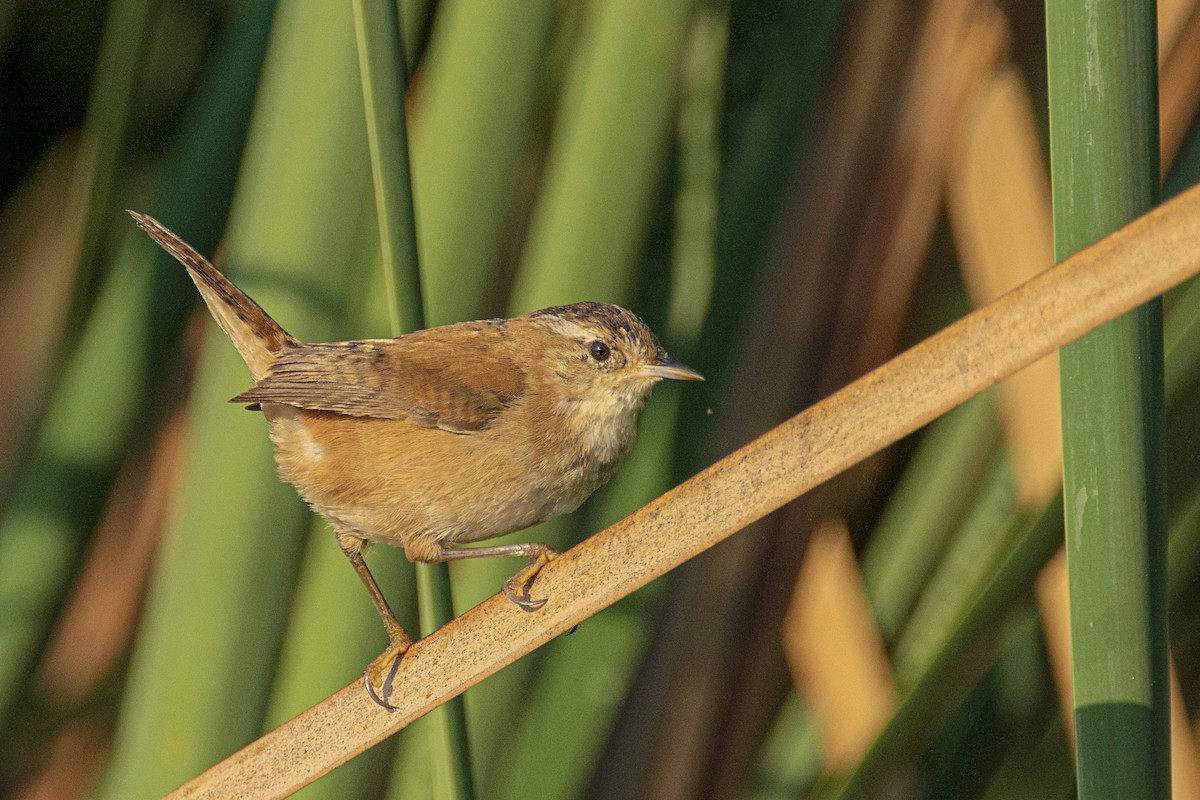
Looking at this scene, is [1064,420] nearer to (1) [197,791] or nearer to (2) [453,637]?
(2) [453,637]

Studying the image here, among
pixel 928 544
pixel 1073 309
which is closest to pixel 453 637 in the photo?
pixel 1073 309

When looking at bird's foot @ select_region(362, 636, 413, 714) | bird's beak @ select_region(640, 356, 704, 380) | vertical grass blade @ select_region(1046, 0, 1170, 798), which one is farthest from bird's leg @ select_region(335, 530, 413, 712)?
A: vertical grass blade @ select_region(1046, 0, 1170, 798)

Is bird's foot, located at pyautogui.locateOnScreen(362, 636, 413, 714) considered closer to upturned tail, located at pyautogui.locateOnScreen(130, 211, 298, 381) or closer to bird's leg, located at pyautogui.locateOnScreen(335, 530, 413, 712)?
bird's leg, located at pyautogui.locateOnScreen(335, 530, 413, 712)

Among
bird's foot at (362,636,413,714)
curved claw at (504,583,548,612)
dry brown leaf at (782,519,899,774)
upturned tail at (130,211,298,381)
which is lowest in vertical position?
dry brown leaf at (782,519,899,774)

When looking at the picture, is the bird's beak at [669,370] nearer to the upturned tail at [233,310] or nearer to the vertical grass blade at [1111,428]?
the upturned tail at [233,310]

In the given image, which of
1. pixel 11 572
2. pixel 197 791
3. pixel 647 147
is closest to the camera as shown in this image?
pixel 197 791

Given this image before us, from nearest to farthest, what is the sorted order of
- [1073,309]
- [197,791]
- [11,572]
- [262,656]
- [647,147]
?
[1073,309] → [197,791] → [262,656] → [647,147] → [11,572]

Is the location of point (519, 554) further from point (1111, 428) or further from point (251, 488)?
point (1111, 428)

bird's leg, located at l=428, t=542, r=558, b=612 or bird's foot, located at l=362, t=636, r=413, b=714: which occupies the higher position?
bird's leg, located at l=428, t=542, r=558, b=612
